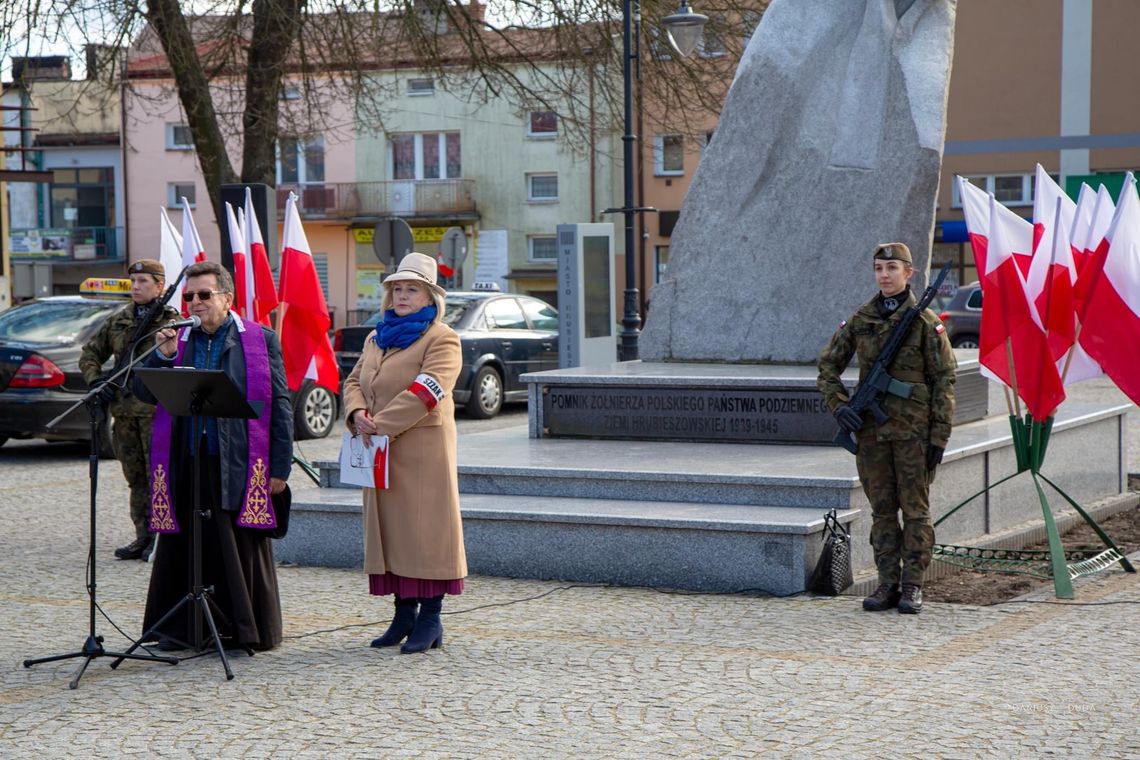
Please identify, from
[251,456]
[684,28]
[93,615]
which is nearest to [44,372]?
[684,28]

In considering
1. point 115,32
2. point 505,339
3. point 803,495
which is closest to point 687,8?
point 505,339

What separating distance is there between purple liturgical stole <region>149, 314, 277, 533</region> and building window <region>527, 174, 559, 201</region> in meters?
42.3

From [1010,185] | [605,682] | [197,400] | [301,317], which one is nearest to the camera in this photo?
[605,682]

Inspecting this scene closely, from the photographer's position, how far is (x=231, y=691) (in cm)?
623

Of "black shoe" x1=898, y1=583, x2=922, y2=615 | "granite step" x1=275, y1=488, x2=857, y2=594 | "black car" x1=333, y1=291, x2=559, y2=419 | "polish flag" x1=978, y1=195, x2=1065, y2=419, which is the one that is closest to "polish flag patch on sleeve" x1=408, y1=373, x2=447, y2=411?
"granite step" x1=275, y1=488, x2=857, y2=594

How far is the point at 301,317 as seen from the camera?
36.7 ft

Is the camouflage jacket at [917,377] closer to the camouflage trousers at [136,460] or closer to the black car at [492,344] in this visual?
the camouflage trousers at [136,460]

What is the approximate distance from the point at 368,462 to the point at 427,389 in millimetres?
403

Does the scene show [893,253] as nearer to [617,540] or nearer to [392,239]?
[617,540]

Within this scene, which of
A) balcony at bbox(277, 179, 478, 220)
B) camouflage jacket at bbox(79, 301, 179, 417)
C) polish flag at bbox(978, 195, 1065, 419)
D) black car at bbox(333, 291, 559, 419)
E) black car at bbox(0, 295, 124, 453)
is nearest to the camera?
polish flag at bbox(978, 195, 1065, 419)

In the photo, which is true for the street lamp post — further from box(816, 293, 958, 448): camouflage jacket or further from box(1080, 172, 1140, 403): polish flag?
box(816, 293, 958, 448): camouflage jacket

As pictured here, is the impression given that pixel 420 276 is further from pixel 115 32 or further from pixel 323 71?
pixel 323 71

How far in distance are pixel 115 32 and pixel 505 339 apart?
5728 mm

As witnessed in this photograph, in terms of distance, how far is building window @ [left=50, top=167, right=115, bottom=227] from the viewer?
2143 inches
